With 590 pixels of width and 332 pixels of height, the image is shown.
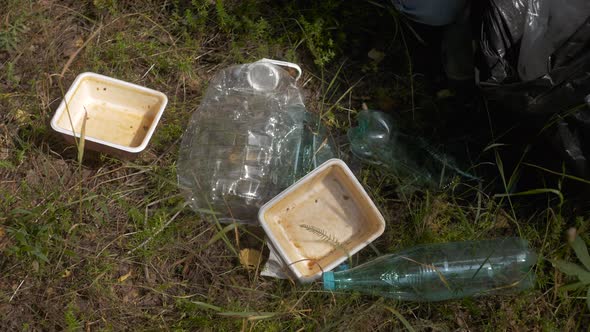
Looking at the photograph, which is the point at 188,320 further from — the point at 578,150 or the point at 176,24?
the point at 578,150

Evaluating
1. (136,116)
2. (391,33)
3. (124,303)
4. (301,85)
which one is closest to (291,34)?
(301,85)

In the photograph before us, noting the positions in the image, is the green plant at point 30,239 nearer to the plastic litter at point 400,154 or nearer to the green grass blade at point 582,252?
the plastic litter at point 400,154

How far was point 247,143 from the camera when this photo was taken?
219 centimetres

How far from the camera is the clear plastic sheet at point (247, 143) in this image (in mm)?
2121

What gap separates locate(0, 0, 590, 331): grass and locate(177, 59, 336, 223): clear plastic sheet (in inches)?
2.5

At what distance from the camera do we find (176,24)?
2.39 m

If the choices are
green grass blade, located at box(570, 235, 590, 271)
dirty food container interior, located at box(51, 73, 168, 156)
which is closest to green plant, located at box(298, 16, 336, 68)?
dirty food container interior, located at box(51, 73, 168, 156)

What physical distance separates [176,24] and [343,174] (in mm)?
1035

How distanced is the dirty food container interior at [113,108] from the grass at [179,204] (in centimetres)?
8

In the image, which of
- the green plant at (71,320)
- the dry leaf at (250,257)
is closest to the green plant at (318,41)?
the dry leaf at (250,257)

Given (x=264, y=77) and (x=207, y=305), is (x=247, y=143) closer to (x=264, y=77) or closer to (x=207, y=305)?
(x=264, y=77)

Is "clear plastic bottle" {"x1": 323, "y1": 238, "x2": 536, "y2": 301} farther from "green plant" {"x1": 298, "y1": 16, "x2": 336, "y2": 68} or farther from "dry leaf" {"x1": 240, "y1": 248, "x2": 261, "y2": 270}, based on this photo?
→ "green plant" {"x1": 298, "y1": 16, "x2": 336, "y2": 68}

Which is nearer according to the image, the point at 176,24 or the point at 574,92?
the point at 574,92

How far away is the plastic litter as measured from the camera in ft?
7.02
